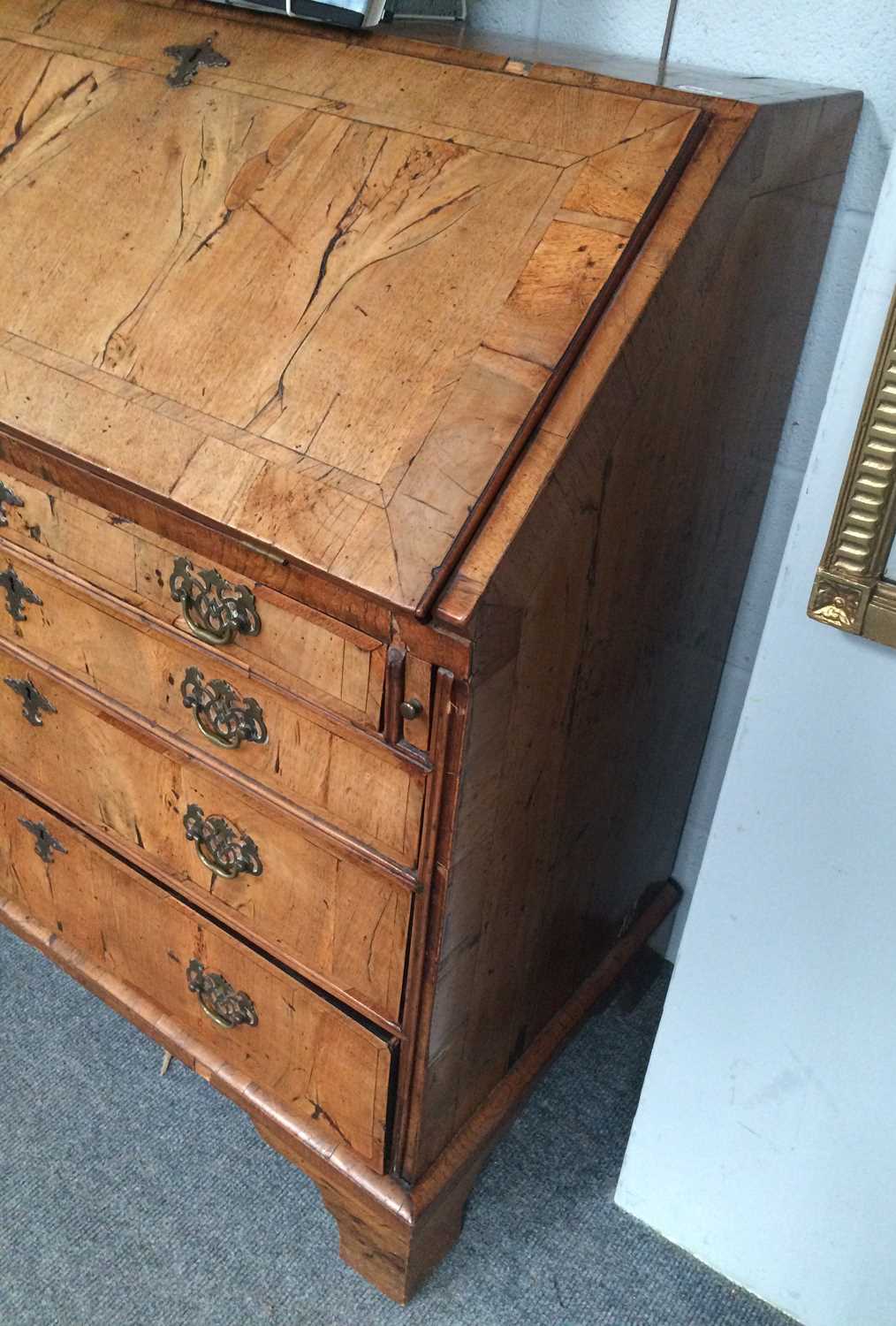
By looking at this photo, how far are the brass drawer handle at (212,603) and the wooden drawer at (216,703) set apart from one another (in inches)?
1.2

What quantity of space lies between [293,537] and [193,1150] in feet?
3.01

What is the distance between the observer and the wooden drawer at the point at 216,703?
0.96 metres

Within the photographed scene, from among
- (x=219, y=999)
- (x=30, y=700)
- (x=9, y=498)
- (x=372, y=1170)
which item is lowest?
(x=372, y=1170)

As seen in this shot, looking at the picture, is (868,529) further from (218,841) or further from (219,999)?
(219,999)

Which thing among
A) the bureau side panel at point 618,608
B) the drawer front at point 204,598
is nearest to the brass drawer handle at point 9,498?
the drawer front at point 204,598

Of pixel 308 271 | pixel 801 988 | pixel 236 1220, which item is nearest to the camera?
pixel 308 271

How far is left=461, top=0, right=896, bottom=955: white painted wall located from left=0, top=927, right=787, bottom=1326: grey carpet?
71 centimetres

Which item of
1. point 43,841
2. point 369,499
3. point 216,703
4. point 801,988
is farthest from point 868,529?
point 43,841

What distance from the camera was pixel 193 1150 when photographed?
142 cm

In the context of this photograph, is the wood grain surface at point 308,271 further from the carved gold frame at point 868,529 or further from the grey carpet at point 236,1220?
the grey carpet at point 236,1220

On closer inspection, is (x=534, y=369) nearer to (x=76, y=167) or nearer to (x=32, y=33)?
(x=76, y=167)

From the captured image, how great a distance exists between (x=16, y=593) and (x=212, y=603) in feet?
1.03

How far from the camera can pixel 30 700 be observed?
125 centimetres

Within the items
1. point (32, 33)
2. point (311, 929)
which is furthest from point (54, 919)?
point (32, 33)
